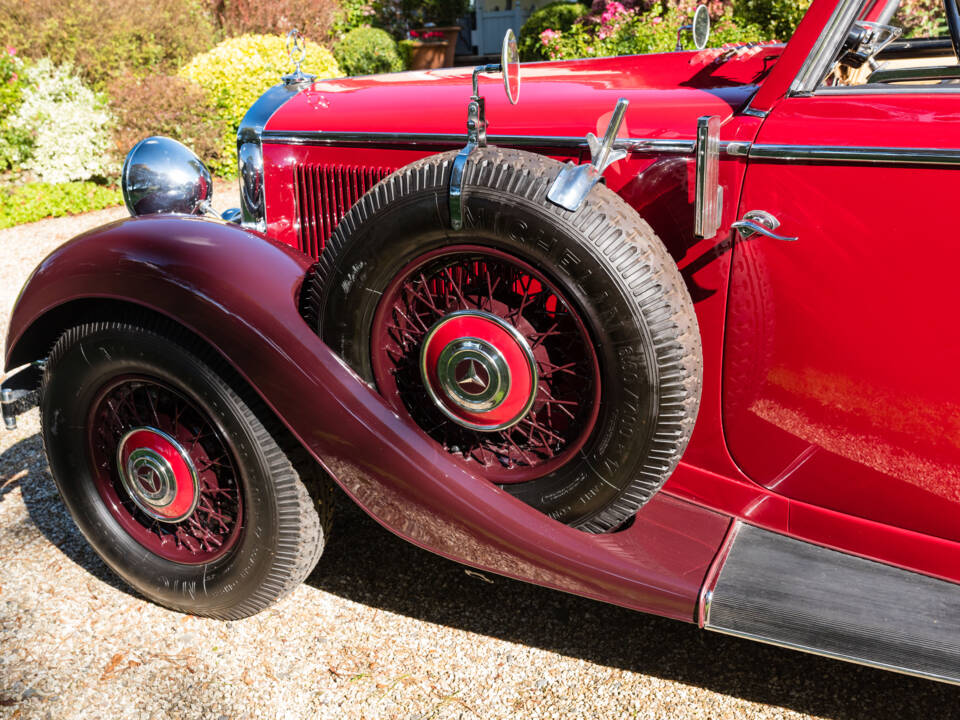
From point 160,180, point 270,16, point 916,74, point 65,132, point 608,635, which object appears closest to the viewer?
point 916,74

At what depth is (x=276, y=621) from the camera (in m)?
2.36

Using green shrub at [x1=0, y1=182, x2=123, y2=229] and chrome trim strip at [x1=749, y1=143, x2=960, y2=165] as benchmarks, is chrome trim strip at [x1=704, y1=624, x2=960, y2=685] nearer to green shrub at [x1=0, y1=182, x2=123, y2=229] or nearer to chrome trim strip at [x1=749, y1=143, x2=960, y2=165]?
chrome trim strip at [x1=749, y1=143, x2=960, y2=165]

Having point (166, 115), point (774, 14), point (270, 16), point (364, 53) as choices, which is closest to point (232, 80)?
point (166, 115)

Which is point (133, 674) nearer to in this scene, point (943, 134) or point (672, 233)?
point (672, 233)

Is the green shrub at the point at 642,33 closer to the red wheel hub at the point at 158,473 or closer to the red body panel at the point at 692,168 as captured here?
the red body panel at the point at 692,168

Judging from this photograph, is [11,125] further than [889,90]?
Yes

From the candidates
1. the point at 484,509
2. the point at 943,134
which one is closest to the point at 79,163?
the point at 484,509

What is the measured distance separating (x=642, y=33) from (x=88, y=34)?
239 inches

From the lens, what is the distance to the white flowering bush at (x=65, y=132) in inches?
319

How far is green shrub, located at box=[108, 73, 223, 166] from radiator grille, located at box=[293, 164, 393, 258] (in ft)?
19.8

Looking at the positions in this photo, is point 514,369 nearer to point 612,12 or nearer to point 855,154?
point 855,154

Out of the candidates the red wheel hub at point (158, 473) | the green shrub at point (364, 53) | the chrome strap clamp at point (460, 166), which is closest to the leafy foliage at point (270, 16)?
the green shrub at point (364, 53)

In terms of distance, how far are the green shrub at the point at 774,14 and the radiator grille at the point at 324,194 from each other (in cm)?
578

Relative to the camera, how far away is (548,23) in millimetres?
12508
